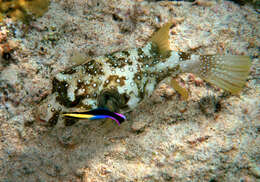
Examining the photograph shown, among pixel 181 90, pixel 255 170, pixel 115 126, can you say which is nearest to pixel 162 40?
pixel 181 90

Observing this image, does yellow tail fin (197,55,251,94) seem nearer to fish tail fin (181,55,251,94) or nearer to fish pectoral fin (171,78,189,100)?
fish tail fin (181,55,251,94)

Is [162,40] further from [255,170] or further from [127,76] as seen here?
[255,170]

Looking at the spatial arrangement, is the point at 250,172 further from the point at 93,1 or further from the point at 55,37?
the point at 93,1

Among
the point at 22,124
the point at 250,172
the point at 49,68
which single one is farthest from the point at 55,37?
the point at 250,172

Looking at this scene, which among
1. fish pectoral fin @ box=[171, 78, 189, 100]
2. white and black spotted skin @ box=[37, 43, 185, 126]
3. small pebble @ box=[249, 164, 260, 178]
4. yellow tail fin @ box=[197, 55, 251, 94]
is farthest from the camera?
fish pectoral fin @ box=[171, 78, 189, 100]

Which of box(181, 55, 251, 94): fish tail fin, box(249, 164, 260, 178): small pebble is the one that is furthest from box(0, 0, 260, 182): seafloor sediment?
box(181, 55, 251, 94): fish tail fin

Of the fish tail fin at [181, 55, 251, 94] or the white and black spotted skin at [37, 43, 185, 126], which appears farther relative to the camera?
the fish tail fin at [181, 55, 251, 94]
